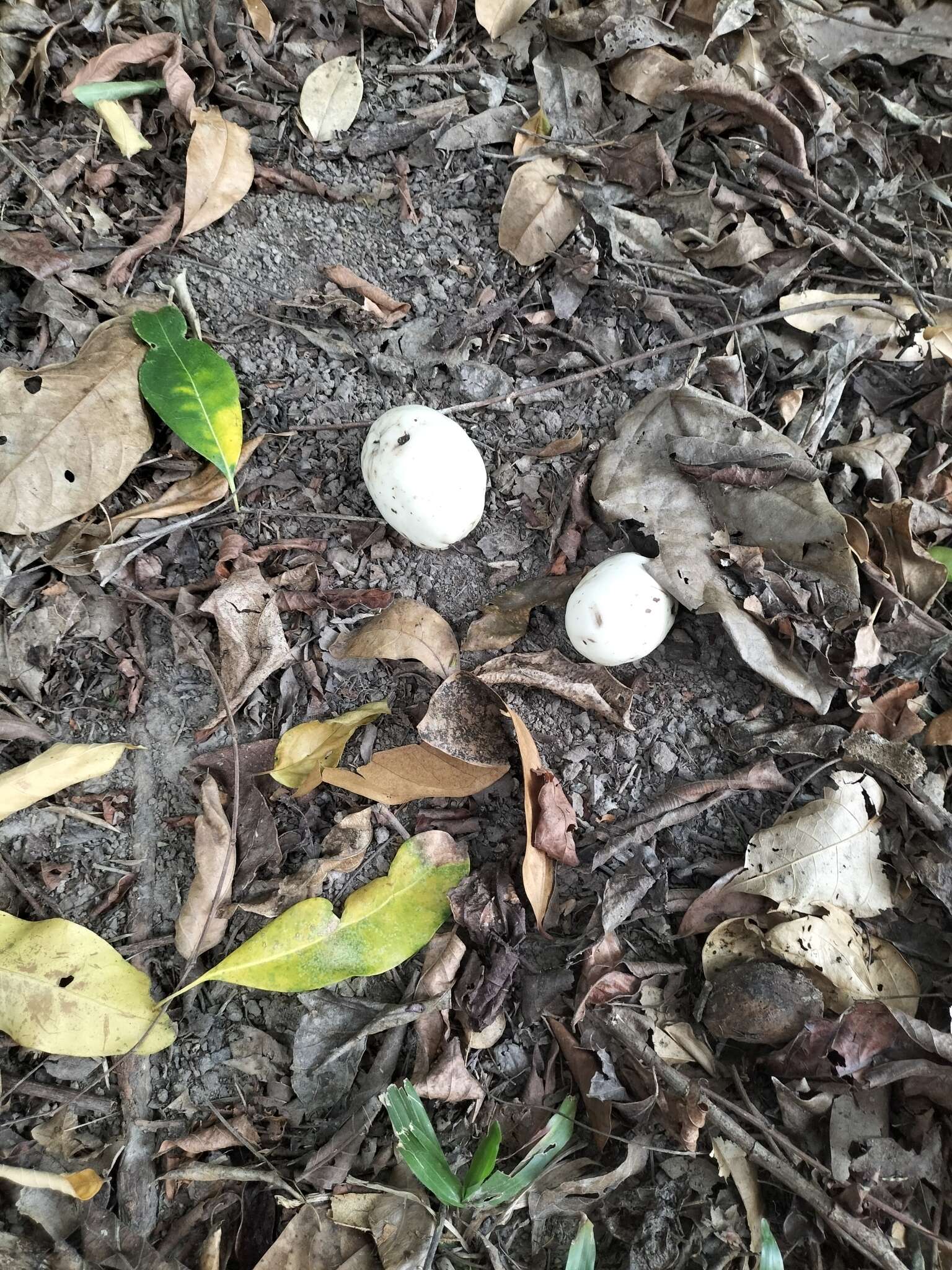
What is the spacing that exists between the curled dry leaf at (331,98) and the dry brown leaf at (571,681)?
1.43 m

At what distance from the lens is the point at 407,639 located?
174 centimetres

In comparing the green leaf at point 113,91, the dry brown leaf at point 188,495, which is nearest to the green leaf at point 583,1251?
the dry brown leaf at point 188,495

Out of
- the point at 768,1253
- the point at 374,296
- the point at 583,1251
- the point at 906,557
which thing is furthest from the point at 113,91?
the point at 768,1253

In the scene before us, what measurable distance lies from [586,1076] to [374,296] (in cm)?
178

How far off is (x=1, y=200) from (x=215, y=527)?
3.11 feet

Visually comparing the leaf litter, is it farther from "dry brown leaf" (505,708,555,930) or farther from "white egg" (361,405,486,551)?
"white egg" (361,405,486,551)

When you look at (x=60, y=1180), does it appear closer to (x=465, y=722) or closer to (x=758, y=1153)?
(x=465, y=722)

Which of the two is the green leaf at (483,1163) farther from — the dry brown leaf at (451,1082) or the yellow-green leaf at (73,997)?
the yellow-green leaf at (73,997)

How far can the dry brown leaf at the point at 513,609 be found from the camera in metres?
1.80

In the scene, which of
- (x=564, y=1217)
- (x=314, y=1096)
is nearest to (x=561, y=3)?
(x=314, y=1096)

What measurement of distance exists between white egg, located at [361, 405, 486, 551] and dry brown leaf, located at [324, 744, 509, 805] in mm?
466

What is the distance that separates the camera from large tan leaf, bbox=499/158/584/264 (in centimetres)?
200

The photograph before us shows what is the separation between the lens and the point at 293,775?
5.58 feet

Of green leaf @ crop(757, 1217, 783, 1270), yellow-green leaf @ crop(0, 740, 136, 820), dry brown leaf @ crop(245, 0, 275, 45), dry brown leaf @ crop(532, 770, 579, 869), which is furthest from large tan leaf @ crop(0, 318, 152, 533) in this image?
green leaf @ crop(757, 1217, 783, 1270)
